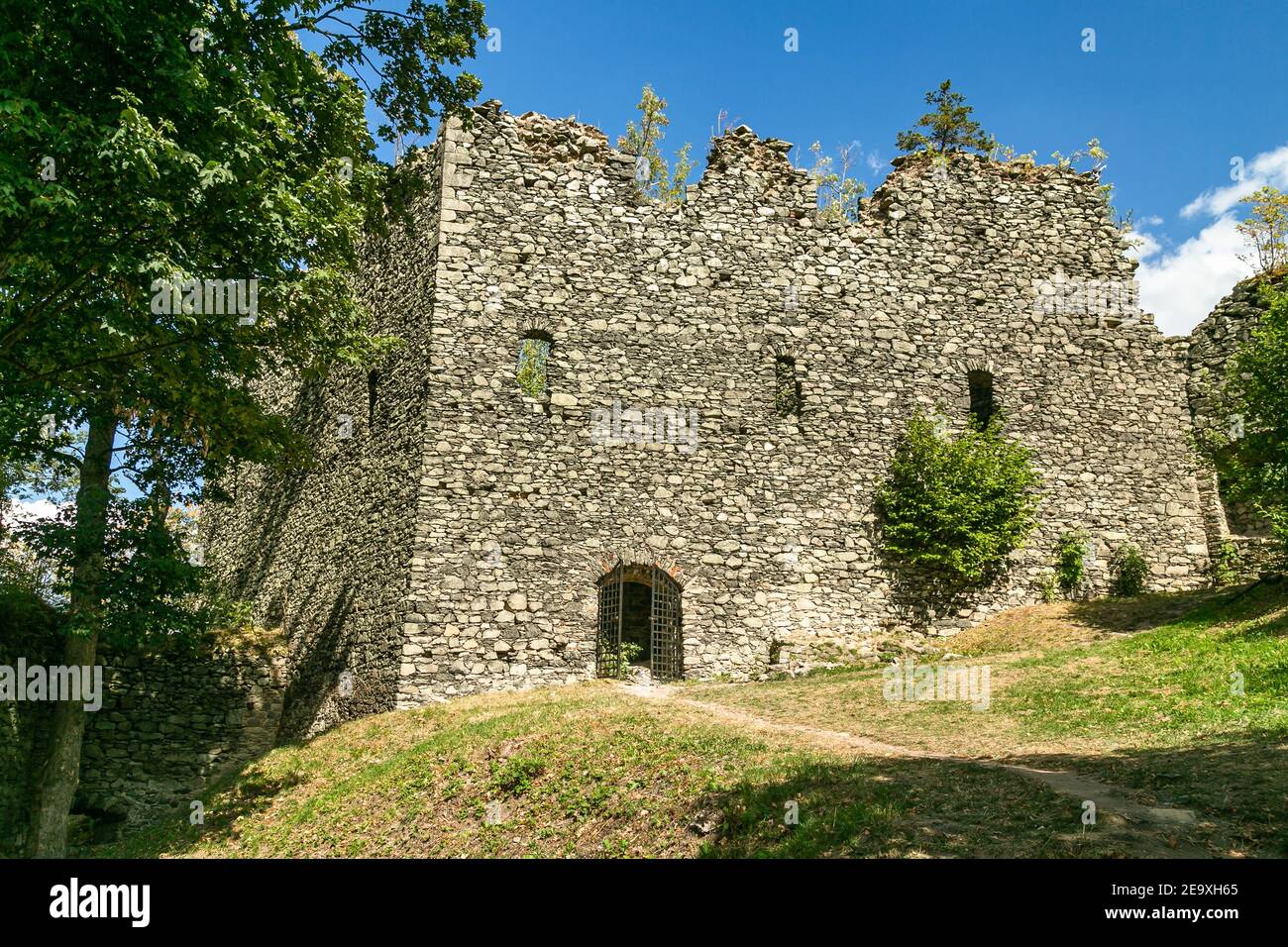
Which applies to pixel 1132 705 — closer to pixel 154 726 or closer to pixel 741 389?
pixel 741 389

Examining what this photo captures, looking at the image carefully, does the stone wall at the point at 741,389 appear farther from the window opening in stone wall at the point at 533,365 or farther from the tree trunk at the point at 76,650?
the tree trunk at the point at 76,650

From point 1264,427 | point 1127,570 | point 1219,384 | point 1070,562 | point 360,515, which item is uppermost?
point 1219,384

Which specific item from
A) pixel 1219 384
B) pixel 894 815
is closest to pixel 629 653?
pixel 894 815

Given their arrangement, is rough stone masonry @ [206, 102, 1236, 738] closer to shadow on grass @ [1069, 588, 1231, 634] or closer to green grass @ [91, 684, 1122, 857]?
shadow on grass @ [1069, 588, 1231, 634]

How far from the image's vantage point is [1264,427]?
1374 cm

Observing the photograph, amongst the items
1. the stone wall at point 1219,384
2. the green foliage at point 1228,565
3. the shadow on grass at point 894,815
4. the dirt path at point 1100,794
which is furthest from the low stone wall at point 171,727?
the stone wall at point 1219,384

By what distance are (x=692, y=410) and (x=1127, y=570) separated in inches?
354

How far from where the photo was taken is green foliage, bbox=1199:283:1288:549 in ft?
43.4

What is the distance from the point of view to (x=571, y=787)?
29.6 ft

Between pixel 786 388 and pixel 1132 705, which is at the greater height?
pixel 786 388

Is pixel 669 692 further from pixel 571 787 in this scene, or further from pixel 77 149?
pixel 77 149

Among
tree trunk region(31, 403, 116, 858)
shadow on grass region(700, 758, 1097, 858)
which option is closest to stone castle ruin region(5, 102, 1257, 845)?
tree trunk region(31, 403, 116, 858)

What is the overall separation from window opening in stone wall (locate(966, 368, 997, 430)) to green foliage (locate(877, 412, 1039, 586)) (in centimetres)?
110

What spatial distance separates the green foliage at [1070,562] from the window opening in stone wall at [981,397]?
9.01ft
